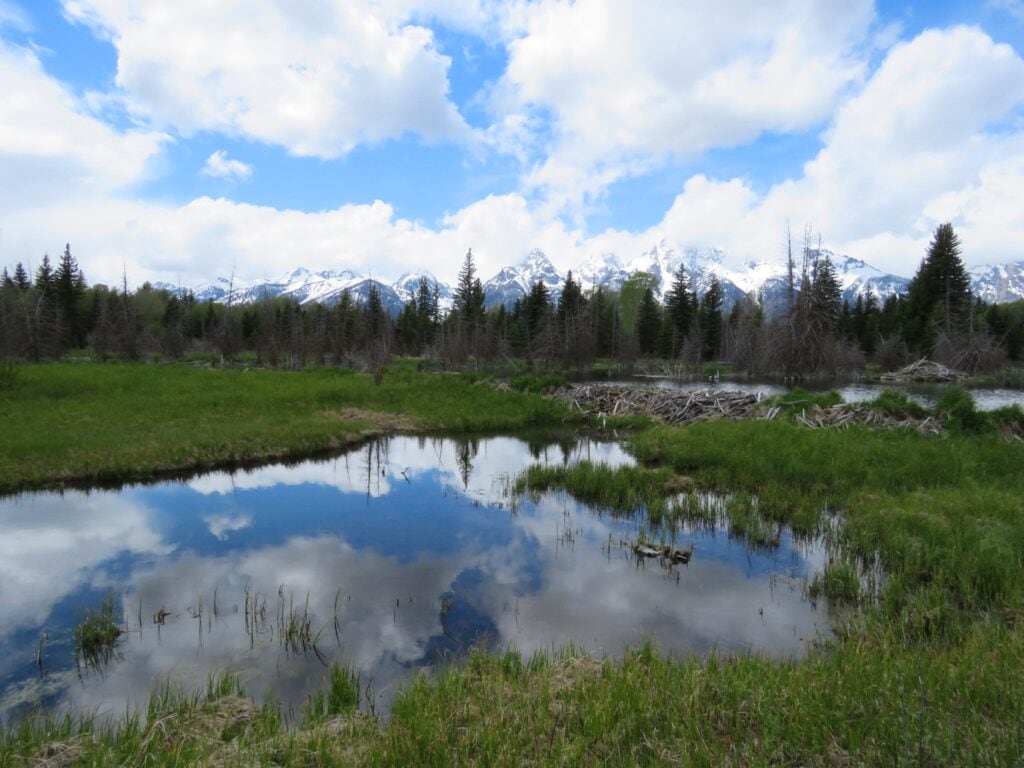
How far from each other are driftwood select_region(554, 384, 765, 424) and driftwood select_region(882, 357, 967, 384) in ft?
113

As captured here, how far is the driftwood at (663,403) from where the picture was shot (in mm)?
25031

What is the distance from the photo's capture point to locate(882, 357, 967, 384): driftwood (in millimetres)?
48812

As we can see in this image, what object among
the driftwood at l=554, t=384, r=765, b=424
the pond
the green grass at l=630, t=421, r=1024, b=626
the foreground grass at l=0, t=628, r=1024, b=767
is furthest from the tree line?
the foreground grass at l=0, t=628, r=1024, b=767

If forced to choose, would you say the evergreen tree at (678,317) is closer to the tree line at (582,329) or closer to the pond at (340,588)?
the tree line at (582,329)

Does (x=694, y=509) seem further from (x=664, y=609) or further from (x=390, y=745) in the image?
(x=390, y=745)

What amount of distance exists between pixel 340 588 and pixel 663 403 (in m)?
22.3

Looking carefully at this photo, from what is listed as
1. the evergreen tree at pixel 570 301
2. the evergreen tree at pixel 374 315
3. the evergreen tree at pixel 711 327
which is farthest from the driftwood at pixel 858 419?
the evergreen tree at pixel 374 315

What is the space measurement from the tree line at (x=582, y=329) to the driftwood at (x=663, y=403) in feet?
58.1

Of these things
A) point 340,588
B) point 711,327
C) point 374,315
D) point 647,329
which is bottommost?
point 340,588

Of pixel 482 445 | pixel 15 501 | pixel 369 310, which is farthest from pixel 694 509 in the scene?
pixel 369 310

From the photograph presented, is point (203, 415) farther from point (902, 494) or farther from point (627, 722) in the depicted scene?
point (902, 494)

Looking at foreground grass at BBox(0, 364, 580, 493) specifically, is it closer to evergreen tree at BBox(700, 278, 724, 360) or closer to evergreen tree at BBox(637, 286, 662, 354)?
evergreen tree at BBox(637, 286, 662, 354)

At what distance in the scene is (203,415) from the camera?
2231 cm

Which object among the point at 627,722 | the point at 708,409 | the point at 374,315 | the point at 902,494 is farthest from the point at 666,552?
the point at 374,315
